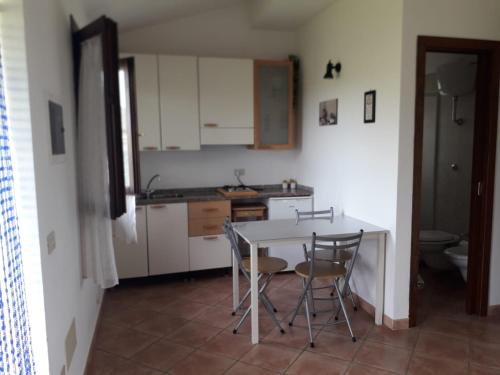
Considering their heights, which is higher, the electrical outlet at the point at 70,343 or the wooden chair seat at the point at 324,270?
the wooden chair seat at the point at 324,270

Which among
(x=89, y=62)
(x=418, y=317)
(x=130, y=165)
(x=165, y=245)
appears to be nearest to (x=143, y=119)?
(x=130, y=165)

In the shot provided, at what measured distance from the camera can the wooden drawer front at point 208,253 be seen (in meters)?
4.11

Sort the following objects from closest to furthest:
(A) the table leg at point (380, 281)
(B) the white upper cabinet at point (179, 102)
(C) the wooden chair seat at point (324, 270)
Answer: (C) the wooden chair seat at point (324, 270)
(A) the table leg at point (380, 281)
(B) the white upper cabinet at point (179, 102)

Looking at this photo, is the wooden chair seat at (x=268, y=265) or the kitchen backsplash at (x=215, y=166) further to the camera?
the kitchen backsplash at (x=215, y=166)

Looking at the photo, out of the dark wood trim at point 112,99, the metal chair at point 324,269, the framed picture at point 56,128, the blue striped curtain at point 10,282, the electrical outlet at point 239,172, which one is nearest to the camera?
the blue striped curtain at point 10,282

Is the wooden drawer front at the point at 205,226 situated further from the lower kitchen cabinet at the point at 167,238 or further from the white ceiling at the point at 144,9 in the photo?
the white ceiling at the point at 144,9

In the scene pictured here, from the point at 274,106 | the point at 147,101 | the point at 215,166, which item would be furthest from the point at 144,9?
the point at 215,166

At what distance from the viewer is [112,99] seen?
2.19 meters

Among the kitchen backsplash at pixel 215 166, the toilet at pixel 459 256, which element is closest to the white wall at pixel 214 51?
the kitchen backsplash at pixel 215 166

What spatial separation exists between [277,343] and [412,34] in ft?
7.77

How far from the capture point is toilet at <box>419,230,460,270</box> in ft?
13.4

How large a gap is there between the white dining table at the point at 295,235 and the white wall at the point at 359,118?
0.07 meters

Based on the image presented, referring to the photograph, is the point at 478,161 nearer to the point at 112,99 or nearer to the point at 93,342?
the point at 112,99

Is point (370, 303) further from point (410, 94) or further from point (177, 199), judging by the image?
point (177, 199)
